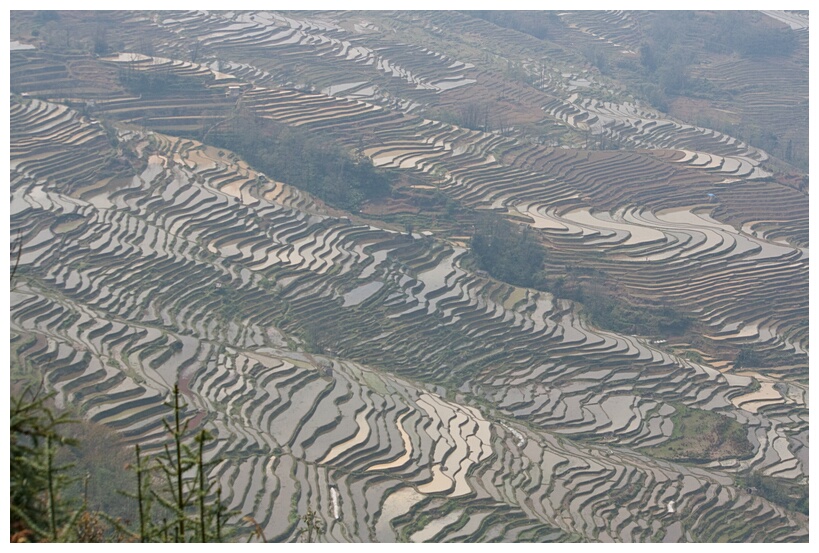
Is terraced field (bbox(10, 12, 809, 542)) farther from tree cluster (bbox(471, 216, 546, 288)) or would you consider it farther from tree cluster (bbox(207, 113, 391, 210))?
tree cluster (bbox(207, 113, 391, 210))

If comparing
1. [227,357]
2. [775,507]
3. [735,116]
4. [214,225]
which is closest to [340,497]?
[227,357]

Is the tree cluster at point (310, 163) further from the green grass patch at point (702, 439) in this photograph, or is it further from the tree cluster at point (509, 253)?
the green grass patch at point (702, 439)

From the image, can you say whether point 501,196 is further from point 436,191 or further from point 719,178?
point 719,178

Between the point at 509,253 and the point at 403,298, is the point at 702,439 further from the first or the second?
the point at 509,253

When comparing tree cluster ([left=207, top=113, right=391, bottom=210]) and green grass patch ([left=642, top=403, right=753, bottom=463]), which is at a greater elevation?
green grass patch ([left=642, top=403, right=753, bottom=463])

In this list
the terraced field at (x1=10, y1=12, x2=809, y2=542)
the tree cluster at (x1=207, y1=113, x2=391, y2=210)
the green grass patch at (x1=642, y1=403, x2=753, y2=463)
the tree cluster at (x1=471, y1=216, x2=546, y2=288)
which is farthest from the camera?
the tree cluster at (x1=207, y1=113, x2=391, y2=210)

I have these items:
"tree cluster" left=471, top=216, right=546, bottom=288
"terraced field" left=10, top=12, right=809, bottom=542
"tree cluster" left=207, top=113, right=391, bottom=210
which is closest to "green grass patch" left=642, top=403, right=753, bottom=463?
"terraced field" left=10, top=12, right=809, bottom=542

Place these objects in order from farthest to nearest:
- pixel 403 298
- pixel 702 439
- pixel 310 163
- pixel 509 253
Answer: pixel 310 163 → pixel 509 253 → pixel 403 298 → pixel 702 439

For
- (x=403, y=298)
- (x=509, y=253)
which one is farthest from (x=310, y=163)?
(x=403, y=298)

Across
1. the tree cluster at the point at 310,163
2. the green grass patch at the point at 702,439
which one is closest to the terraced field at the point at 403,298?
the green grass patch at the point at 702,439
